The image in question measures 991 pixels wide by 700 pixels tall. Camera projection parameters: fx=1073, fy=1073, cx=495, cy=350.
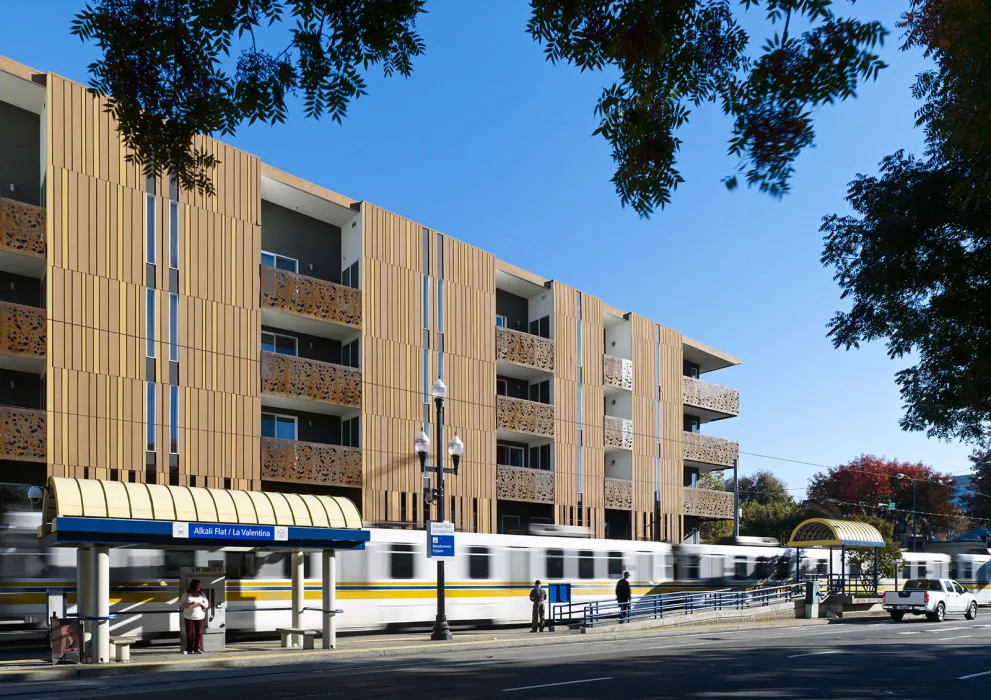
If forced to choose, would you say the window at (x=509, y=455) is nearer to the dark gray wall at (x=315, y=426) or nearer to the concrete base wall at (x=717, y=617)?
the dark gray wall at (x=315, y=426)

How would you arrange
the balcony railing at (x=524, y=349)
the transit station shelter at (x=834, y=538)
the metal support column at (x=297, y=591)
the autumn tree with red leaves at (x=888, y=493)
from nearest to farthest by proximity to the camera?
the metal support column at (x=297, y=591) < the balcony railing at (x=524, y=349) < the transit station shelter at (x=834, y=538) < the autumn tree with red leaves at (x=888, y=493)

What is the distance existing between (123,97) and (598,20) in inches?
155

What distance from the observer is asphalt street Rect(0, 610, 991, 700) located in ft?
51.1

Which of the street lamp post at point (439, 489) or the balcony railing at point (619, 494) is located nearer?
the street lamp post at point (439, 489)

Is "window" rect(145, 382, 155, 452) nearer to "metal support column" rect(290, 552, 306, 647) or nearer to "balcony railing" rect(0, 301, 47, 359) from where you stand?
"balcony railing" rect(0, 301, 47, 359)

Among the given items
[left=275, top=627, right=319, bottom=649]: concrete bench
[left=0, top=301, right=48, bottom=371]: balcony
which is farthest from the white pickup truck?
[left=0, top=301, right=48, bottom=371]: balcony

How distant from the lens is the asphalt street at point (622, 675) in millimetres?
15562

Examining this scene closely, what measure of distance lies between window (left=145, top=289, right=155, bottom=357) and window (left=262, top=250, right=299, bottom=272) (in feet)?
18.5

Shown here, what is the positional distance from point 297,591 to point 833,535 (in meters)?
27.8

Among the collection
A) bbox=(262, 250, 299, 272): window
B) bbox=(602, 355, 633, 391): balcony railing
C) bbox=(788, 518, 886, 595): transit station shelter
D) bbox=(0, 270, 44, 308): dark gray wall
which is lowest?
bbox=(788, 518, 886, 595): transit station shelter

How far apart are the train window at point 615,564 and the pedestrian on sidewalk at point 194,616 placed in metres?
18.0

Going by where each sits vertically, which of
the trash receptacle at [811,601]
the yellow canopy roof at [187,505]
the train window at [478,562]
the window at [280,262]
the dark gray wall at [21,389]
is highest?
the window at [280,262]

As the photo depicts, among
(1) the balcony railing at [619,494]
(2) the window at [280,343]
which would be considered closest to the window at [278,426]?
(2) the window at [280,343]

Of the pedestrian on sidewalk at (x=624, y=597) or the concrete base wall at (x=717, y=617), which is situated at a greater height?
the pedestrian on sidewalk at (x=624, y=597)
